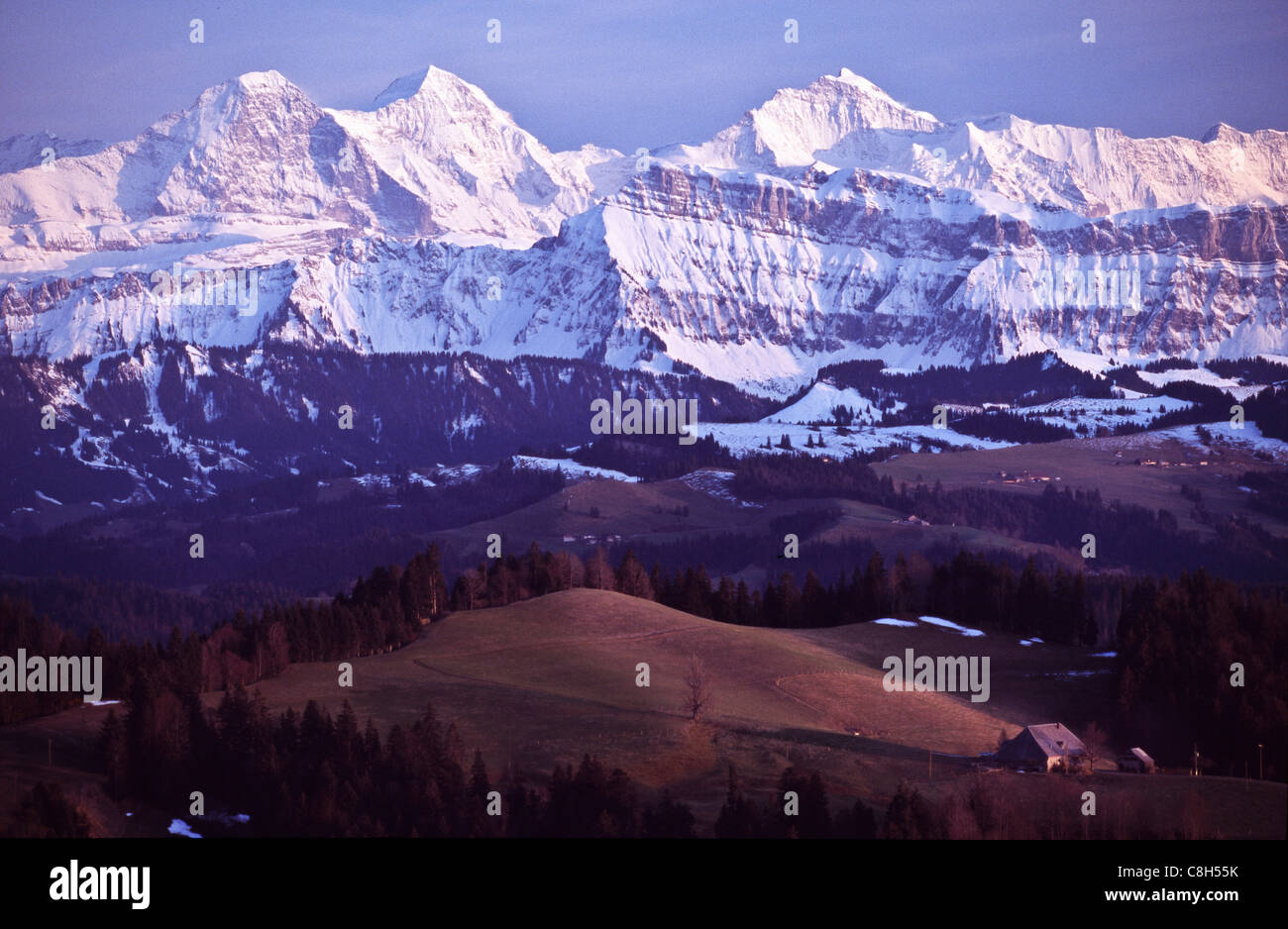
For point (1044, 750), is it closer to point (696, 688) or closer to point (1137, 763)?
point (1137, 763)

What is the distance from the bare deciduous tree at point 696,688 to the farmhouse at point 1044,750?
21737mm

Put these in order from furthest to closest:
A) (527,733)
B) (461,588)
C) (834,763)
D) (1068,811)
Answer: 1. (461,588)
2. (527,733)
3. (834,763)
4. (1068,811)

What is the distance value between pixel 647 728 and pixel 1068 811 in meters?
34.8

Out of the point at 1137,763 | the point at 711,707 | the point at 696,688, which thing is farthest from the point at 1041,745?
the point at 711,707

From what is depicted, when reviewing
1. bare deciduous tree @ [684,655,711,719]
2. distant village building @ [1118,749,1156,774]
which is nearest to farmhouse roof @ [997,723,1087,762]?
distant village building @ [1118,749,1156,774]

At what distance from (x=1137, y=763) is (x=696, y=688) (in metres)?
31.9

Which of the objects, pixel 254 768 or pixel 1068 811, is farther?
pixel 254 768

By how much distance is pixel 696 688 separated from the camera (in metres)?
131
